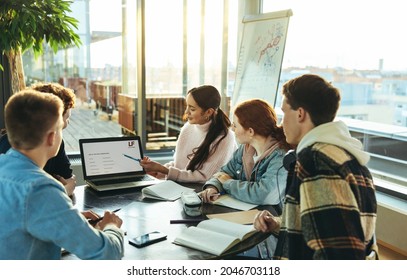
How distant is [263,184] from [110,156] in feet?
2.75

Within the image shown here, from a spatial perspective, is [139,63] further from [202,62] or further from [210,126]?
[210,126]

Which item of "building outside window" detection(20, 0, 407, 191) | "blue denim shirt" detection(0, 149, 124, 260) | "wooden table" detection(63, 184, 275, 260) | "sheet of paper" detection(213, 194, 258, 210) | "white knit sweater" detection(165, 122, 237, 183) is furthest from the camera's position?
"building outside window" detection(20, 0, 407, 191)

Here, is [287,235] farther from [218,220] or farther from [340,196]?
[218,220]

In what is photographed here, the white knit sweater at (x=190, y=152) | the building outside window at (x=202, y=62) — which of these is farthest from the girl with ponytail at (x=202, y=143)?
the building outside window at (x=202, y=62)

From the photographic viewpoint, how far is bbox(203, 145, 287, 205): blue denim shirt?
1956mm

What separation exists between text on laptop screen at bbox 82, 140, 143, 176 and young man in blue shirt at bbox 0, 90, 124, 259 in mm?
988

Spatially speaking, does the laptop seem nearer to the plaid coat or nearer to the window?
the plaid coat

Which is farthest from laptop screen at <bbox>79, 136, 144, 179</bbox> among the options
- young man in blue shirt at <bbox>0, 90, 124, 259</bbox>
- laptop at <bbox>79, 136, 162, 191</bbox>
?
young man in blue shirt at <bbox>0, 90, 124, 259</bbox>

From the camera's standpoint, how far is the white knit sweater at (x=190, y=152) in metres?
2.46

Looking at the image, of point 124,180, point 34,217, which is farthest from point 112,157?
point 34,217

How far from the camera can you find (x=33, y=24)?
2.46m

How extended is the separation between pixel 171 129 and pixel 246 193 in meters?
2.81

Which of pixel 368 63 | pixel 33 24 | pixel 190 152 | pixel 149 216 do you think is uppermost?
pixel 33 24
